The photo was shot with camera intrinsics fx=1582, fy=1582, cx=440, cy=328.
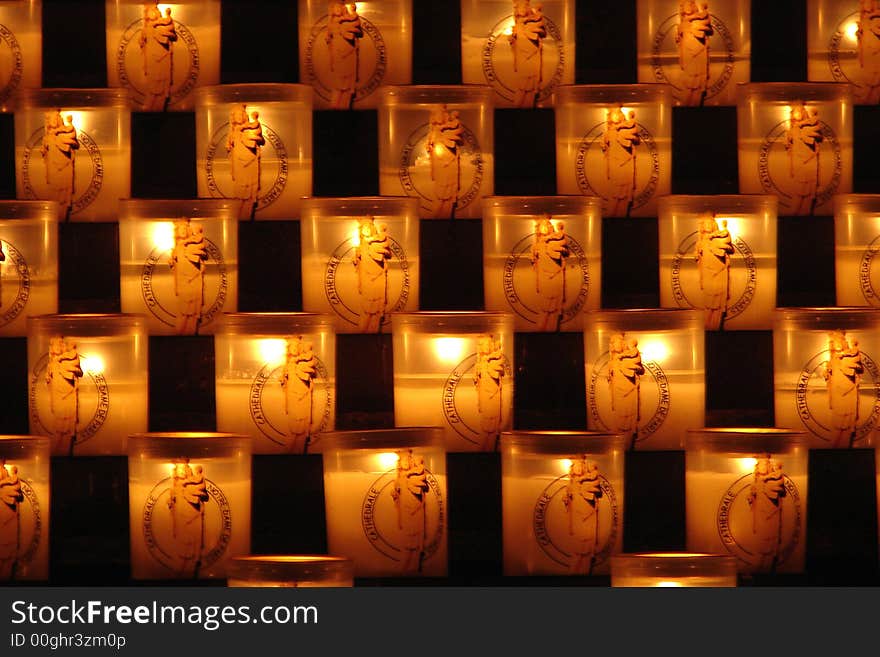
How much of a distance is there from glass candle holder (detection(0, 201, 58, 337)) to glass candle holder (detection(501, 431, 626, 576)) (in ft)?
1.83

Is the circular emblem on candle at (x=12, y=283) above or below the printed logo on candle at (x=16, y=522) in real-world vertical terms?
above

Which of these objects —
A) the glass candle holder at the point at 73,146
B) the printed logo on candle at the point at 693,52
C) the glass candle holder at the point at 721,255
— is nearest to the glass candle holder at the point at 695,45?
the printed logo on candle at the point at 693,52

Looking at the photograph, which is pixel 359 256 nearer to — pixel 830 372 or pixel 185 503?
pixel 185 503

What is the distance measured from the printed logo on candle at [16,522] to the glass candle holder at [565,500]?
0.49m

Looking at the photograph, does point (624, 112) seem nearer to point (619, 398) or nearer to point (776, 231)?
point (776, 231)

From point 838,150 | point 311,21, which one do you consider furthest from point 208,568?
point 838,150

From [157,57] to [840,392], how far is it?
2.87 ft

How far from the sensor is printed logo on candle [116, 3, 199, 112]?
1859 mm

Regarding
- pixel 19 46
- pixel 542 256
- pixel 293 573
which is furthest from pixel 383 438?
pixel 19 46

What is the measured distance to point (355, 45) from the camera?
6.13ft

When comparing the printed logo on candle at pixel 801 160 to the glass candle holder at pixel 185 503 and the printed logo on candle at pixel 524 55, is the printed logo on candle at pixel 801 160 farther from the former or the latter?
the glass candle holder at pixel 185 503

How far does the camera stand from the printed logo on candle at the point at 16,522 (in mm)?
1596

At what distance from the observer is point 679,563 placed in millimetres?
1516

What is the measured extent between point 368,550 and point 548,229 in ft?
1.31
